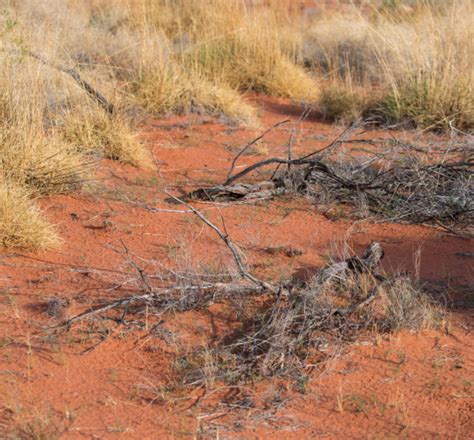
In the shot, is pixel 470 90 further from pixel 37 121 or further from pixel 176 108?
pixel 37 121

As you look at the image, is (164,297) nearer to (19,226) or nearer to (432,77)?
(19,226)

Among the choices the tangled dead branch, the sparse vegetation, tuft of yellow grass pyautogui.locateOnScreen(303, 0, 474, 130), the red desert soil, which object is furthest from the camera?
tuft of yellow grass pyautogui.locateOnScreen(303, 0, 474, 130)

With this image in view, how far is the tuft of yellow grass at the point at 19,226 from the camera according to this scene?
494 centimetres

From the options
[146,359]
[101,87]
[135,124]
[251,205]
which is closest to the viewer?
[146,359]

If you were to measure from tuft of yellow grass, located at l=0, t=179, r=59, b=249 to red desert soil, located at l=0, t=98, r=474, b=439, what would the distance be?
76 mm

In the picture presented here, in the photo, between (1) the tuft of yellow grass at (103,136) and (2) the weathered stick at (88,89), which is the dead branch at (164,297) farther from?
(2) the weathered stick at (88,89)

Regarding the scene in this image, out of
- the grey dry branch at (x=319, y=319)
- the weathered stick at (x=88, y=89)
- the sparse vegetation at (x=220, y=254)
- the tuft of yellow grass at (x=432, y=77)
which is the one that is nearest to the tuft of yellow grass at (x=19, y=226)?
the sparse vegetation at (x=220, y=254)

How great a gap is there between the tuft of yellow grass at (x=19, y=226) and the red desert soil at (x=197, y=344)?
3.0 inches

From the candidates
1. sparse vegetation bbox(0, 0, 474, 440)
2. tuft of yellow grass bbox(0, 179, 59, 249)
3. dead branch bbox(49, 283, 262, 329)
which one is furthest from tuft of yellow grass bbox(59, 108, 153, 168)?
dead branch bbox(49, 283, 262, 329)

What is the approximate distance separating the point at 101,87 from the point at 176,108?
3.61 ft

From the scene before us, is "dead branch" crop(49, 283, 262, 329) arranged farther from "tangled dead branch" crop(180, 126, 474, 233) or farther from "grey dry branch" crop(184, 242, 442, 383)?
"tangled dead branch" crop(180, 126, 474, 233)

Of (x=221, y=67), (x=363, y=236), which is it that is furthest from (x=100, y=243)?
(x=221, y=67)

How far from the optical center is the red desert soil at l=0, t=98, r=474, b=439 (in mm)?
3432

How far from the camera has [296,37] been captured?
1241cm
